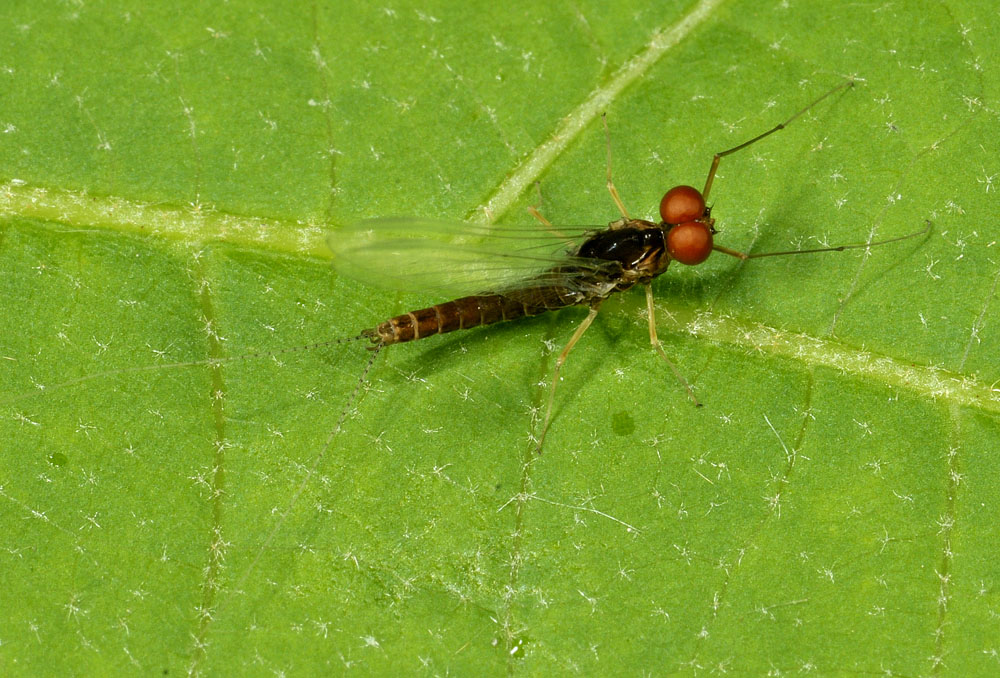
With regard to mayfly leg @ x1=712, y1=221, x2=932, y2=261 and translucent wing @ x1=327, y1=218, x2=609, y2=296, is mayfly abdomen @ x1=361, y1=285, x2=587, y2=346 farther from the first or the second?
mayfly leg @ x1=712, y1=221, x2=932, y2=261

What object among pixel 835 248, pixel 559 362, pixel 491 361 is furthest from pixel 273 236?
pixel 835 248

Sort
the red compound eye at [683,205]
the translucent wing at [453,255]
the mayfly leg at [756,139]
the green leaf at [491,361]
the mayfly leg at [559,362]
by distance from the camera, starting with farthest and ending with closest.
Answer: the mayfly leg at [756,139] → the mayfly leg at [559,362] → the red compound eye at [683,205] → the translucent wing at [453,255] → the green leaf at [491,361]

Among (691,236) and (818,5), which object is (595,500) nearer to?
(691,236)

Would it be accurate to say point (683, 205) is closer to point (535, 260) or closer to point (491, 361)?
point (535, 260)

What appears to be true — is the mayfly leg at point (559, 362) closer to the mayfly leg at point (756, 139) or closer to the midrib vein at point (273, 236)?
the midrib vein at point (273, 236)

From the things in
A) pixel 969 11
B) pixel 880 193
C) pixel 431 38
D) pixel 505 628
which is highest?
pixel 431 38

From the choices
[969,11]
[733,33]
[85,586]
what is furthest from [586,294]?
[85,586]

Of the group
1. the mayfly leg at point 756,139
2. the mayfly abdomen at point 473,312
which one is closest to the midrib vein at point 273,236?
the mayfly abdomen at point 473,312
